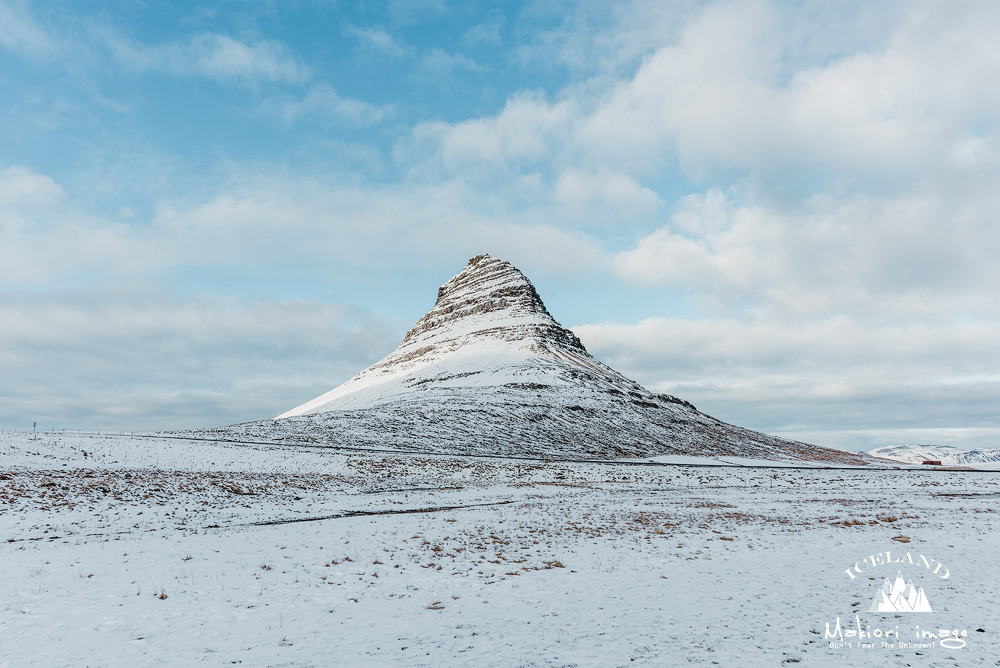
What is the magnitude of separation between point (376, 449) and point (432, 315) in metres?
139

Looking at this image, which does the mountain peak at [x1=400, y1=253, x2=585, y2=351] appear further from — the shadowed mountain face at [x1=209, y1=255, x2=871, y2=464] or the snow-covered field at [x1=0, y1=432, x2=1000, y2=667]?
the snow-covered field at [x1=0, y1=432, x2=1000, y2=667]

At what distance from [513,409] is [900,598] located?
266 feet

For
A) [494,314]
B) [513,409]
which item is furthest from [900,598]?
[494,314]

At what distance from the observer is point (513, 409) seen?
9269 cm

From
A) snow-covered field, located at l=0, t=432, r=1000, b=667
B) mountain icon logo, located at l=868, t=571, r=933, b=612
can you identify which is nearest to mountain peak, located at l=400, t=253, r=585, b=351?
snow-covered field, located at l=0, t=432, r=1000, b=667

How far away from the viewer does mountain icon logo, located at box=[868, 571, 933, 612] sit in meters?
11.5

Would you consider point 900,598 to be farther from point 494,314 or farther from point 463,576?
point 494,314

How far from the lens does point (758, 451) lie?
9244 cm

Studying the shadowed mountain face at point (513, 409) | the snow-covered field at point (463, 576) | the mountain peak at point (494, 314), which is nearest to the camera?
the snow-covered field at point (463, 576)

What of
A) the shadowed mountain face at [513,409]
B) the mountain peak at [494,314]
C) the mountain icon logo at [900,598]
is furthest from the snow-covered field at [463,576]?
the mountain peak at [494,314]

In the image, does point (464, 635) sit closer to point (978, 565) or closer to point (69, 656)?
point (69, 656)

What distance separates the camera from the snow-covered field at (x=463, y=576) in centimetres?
967

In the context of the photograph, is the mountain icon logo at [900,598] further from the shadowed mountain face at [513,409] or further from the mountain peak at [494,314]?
the mountain peak at [494,314]

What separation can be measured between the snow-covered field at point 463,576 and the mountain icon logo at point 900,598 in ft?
0.71
